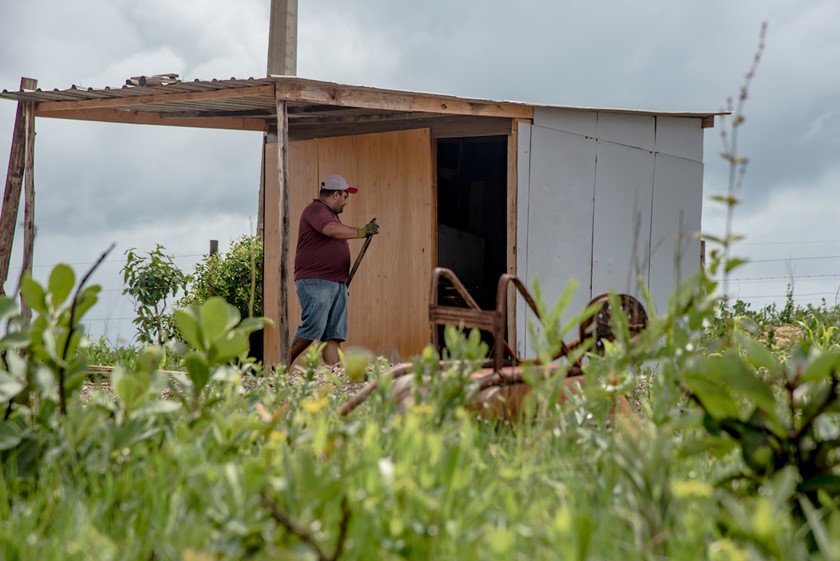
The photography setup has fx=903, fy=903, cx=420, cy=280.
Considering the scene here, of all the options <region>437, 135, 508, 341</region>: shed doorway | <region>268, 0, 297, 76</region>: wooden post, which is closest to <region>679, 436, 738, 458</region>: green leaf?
<region>268, 0, 297, 76</region>: wooden post

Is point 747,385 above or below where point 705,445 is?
above

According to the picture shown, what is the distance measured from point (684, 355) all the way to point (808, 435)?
347 millimetres

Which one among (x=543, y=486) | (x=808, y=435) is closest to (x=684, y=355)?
(x=808, y=435)

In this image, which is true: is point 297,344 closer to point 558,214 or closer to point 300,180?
point 300,180

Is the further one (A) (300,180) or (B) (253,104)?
(A) (300,180)

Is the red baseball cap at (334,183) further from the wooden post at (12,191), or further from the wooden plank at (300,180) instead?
the wooden post at (12,191)

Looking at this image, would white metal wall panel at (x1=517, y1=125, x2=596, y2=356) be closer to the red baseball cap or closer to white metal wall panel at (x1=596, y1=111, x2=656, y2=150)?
white metal wall panel at (x1=596, y1=111, x2=656, y2=150)

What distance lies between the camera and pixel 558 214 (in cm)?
914

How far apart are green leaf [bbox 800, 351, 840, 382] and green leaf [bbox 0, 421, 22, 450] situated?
5.95 feet

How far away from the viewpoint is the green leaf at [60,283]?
2361mm

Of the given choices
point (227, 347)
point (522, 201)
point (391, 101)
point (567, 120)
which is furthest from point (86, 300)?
point (567, 120)

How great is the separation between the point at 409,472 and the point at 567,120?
25.6 feet

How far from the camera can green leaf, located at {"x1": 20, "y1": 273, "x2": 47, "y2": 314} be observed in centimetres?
234

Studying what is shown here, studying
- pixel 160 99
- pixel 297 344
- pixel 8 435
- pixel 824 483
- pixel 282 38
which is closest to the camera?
pixel 824 483
